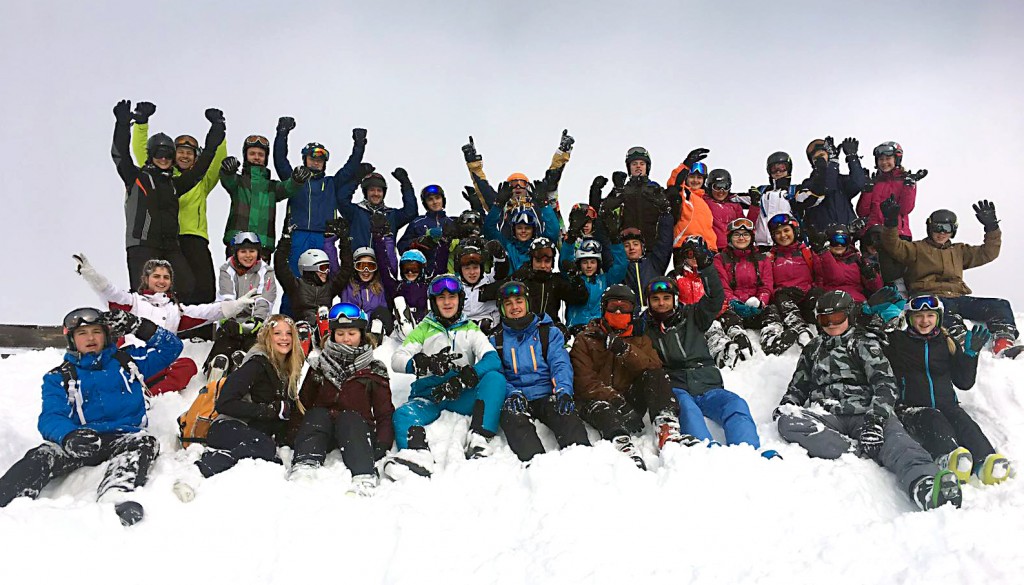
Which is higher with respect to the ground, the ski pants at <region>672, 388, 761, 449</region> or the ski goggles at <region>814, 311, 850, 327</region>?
the ski goggles at <region>814, 311, 850, 327</region>

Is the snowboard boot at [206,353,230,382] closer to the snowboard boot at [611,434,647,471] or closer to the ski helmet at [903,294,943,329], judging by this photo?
the snowboard boot at [611,434,647,471]

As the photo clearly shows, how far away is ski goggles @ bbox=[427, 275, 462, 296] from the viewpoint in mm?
5922

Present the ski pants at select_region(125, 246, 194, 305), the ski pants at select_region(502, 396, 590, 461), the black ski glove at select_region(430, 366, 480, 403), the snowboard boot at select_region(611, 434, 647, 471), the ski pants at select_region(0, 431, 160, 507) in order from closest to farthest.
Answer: the ski pants at select_region(0, 431, 160, 507) < the snowboard boot at select_region(611, 434, 647, 471) < the ski pants at select_region(502, 396, 590, 461) < the black ski glove at select_region(430, 366, 480, 403) < the ski pants at select_region(125, 246, 194, 305)

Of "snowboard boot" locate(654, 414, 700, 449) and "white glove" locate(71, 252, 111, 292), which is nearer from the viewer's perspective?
"snowboard boot" locate(654, 414, 700, 449)

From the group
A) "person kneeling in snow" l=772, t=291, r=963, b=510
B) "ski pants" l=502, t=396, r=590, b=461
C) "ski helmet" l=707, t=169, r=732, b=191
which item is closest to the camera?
"person kneeling in snow" l=772, t=291, r=963, b=510

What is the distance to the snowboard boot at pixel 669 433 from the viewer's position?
4.63 m

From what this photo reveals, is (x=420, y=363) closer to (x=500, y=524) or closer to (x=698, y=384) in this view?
(x=500, y=524)

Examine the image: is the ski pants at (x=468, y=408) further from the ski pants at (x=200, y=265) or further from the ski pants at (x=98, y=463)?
the ski pants at (x=200, y=265)

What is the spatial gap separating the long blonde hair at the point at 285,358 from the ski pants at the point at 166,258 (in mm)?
2896

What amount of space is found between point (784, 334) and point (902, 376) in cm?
167

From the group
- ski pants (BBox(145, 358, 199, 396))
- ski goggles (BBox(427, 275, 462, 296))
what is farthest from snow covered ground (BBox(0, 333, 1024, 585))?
ski goggles (BBox(427, 275, 462, 296))

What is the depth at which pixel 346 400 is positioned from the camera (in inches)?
201

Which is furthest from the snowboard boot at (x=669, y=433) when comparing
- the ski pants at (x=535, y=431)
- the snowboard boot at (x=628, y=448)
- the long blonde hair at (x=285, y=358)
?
A: the long blonde hair at (x=285, y=358)

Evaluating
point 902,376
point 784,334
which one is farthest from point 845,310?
point 784,334
